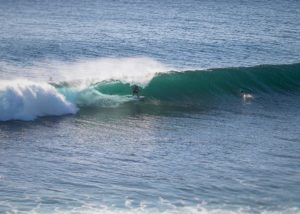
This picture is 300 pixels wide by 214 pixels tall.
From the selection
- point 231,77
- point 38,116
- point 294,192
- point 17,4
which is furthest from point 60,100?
point 17,4

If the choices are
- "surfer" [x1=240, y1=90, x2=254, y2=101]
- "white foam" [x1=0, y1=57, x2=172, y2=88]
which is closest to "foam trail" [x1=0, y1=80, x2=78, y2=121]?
"white foam" [x1=0, y1=57, x2=172, y2=88]

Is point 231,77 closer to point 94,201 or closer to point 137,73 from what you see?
point 137,73

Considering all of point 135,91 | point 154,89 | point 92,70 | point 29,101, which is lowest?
point 29,101

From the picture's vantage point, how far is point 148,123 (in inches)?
1036

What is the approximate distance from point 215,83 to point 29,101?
9999mm

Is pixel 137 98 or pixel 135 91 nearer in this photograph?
pixel 137 98

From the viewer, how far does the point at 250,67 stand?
117 ft

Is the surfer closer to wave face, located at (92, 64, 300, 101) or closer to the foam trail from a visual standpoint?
wave face, located at (92, 64, 300, 101)

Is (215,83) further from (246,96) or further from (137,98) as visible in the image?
(137,98)

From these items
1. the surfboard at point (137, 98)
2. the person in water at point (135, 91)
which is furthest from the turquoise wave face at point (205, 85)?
the person in water at point (135, 91)

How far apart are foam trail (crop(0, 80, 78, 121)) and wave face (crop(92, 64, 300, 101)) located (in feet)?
9.80

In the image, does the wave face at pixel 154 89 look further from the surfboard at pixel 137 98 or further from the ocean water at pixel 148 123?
the surfboard at pixel 137 98

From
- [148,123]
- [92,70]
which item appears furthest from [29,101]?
[92,70]

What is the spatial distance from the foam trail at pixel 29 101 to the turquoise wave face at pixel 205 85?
1.23 m
